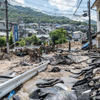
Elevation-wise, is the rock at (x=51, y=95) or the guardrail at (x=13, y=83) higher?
the guardrail at (x=13, y=83)

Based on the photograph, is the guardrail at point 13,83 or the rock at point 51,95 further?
the guardrail at point 13,83

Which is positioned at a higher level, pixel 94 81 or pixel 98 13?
pixel 98 13

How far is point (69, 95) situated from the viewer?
11.1ft

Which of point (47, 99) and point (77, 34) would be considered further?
point (77, 34)

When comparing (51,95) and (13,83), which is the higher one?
(13,83)

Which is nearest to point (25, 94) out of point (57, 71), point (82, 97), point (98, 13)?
point (82, 97)

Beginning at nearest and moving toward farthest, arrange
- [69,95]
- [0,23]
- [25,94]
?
[69,95] < [25,94] < [0,23]

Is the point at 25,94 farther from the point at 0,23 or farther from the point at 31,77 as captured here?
the point at 0,23

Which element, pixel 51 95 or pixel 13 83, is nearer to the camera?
pixel 51 95

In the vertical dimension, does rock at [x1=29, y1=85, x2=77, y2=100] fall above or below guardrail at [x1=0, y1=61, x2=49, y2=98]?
below

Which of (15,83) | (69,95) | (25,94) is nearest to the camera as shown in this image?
(69,95)

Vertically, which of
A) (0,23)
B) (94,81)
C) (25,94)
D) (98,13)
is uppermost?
(0,23)

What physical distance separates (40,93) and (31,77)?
193 centimetres

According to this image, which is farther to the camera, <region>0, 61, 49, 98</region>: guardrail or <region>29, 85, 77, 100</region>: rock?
<region>0, 61, 49, 98</region>: guardrail
